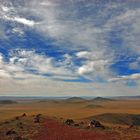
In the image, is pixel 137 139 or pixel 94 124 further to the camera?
pixel 94 124

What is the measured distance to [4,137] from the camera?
105ft

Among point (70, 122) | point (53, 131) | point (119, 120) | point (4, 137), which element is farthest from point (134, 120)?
point (4, 137)

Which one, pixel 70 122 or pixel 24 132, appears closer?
pixel 24 132

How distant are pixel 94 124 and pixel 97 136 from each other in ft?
29.6

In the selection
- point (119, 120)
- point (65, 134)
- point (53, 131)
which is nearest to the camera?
point (65, 134)

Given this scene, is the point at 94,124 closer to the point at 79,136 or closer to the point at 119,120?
the point at 79,136

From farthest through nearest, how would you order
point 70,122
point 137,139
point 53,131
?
point 70,122 → point 53,131 → point 137,139

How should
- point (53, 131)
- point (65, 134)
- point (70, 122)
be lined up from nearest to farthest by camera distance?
point (65, 134) → point (53, 131) → point (70, 122)

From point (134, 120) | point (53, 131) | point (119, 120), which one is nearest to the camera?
point (53, 131)

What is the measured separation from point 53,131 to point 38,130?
1966mm

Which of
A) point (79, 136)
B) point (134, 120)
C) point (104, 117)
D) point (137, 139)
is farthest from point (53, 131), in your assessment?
point (134, 120)

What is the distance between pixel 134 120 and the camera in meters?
71.4

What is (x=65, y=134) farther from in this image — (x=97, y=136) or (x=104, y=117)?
(x=104, y=117)

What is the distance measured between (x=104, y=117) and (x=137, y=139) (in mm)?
35855
